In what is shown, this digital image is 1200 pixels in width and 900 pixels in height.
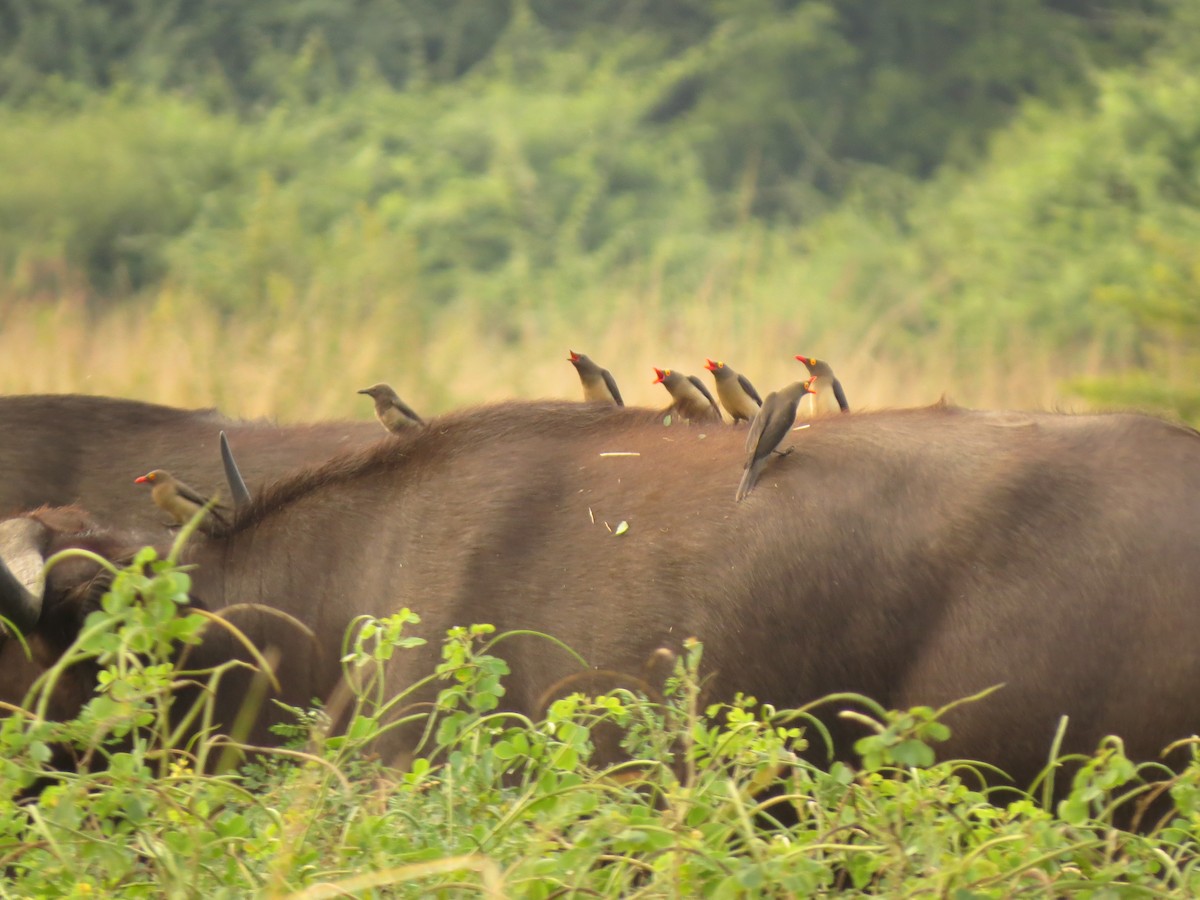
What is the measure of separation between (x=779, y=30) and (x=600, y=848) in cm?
2120

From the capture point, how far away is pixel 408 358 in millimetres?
10922

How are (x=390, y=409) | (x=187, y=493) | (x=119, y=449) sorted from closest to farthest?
(x=187, y=493) < (x=119, y=449) < (x=390, y=409)

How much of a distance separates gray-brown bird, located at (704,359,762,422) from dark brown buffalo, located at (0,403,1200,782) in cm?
132

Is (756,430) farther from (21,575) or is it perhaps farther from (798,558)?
(21,575)

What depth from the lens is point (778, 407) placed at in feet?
12.0

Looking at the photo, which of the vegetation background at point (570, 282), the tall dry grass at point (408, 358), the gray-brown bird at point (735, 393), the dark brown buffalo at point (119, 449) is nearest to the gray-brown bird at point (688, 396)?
the gray-brown bird at point (735, 393)

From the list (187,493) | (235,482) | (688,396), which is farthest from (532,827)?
(688,396)

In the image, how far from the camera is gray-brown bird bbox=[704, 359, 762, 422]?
522 centimetres

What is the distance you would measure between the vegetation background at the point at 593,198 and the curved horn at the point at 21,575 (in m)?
6.31

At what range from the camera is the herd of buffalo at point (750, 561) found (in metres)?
3.27

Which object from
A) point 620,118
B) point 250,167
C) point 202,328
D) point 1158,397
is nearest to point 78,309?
point 202,328

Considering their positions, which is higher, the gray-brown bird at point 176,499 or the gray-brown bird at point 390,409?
the gray-brown bird at point 176,499

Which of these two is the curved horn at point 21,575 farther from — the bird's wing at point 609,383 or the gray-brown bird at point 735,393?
the bird's wing at point 609,383

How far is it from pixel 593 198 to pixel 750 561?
15675 mm
